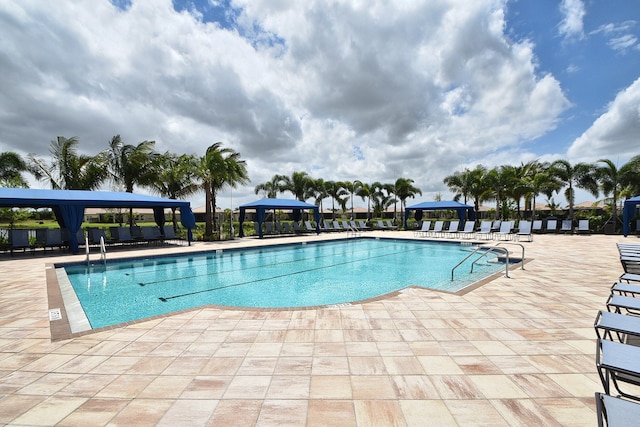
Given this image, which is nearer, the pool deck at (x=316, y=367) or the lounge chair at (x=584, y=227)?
the pool deck at (x=316, y=367)

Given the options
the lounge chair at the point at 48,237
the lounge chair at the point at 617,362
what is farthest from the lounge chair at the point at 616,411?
the lounge chair at the point at 48,237

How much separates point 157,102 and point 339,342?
688 inches

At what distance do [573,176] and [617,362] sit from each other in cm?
2651

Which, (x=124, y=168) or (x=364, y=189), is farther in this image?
(x=364, y=189)

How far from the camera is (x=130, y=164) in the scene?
18203mm

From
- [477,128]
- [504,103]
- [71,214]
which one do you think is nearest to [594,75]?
[504,103]

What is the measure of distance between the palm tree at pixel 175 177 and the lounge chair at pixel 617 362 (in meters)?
19.0

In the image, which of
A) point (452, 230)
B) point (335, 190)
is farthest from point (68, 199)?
point (335, 190)

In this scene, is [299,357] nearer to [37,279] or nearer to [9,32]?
[37,279]

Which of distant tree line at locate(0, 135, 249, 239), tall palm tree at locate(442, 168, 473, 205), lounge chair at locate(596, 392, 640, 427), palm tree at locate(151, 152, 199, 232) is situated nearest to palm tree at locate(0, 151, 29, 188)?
distant tree line at locate(0, 135, 249, 239)

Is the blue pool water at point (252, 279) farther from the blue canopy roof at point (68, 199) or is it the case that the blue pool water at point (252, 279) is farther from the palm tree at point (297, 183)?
the palm tree at point (297, 183)

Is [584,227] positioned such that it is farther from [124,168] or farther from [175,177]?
[124,168]

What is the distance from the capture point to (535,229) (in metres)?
20.7

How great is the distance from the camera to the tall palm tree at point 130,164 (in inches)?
714
